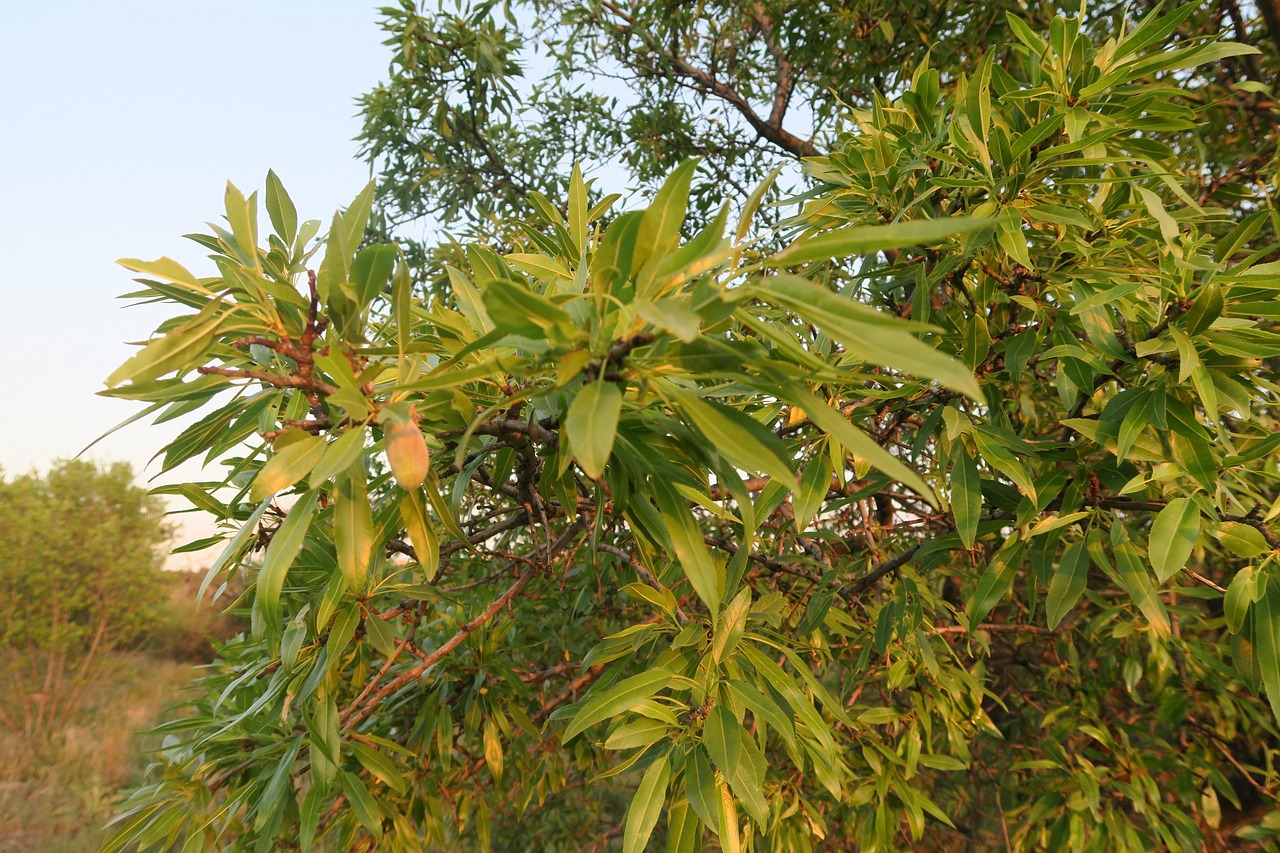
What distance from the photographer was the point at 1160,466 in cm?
76

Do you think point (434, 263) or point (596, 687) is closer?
point (596, 687)

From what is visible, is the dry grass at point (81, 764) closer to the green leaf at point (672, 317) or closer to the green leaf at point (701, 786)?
the green leaf at point (701, 786)

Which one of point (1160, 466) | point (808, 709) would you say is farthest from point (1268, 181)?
point (808, 709)

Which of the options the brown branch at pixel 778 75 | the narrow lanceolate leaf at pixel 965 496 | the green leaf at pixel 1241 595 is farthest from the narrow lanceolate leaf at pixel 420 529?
the brown branch at pixel 778 75

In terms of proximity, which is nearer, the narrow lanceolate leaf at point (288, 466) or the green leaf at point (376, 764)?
the narrow lanceolate leaf at point (288, 466)

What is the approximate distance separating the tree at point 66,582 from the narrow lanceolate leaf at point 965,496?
331 inches

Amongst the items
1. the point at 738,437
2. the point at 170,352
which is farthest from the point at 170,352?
the point at 738,437

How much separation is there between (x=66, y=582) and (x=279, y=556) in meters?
8.80

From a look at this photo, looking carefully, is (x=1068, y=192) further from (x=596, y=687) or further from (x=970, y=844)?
(x=970, y=844)

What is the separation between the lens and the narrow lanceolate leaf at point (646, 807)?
69cm

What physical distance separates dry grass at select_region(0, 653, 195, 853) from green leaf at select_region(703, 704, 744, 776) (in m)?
4.12

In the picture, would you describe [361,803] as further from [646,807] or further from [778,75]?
[778,75]

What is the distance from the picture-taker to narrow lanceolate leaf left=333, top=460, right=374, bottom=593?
505mm

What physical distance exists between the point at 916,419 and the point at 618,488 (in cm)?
81
